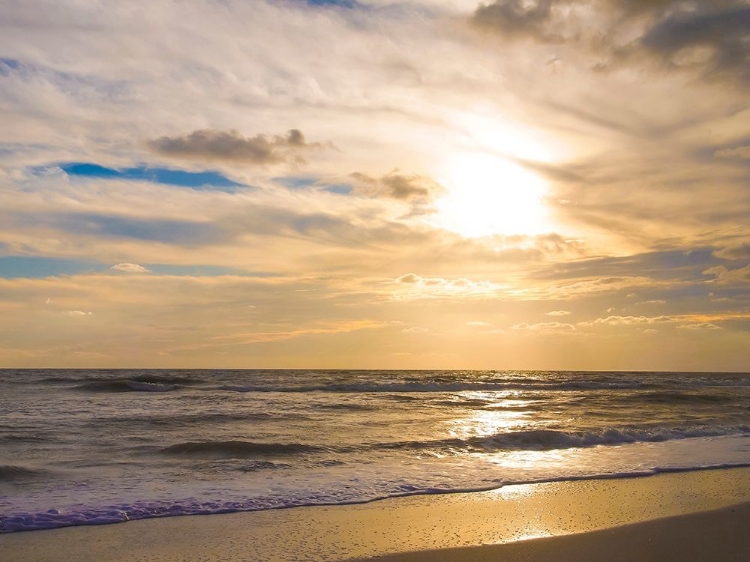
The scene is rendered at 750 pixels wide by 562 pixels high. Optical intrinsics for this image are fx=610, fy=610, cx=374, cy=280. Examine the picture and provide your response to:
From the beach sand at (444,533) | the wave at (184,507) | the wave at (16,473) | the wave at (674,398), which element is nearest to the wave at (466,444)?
the wave at (16,473)

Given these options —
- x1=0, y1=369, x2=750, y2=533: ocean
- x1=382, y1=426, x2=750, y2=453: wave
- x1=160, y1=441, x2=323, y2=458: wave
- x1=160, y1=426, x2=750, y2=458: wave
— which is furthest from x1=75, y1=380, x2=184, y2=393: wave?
x1=382, y1=426, x2=750, y2=453: wave

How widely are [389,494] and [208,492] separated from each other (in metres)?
3.00

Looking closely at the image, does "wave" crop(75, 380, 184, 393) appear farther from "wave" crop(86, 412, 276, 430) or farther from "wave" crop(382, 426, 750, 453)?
"wave" crop(382, 426, 750, 453)

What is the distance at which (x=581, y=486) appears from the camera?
35.7 feet

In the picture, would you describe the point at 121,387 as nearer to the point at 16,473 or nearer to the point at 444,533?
the point at 16,473

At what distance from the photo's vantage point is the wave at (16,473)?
1107cm

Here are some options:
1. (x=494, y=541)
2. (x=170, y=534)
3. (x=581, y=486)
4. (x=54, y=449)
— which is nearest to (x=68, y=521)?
(x=170, y=534)

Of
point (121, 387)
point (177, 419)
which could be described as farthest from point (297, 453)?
point (121, 387)

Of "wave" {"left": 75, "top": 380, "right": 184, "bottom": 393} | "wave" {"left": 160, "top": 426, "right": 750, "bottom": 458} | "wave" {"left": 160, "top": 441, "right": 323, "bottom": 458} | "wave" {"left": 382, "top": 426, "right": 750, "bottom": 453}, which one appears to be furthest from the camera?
"wave" {"left": 75, "top": 380, "right": 184, "bottom": 393}

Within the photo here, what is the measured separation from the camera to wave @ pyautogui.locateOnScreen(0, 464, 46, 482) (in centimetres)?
1107

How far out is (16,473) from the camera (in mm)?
11406

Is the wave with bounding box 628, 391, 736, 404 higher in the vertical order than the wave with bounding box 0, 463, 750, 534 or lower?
higher

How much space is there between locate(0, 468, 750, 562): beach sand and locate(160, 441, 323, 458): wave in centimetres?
537

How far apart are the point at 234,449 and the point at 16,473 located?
4639 mm
